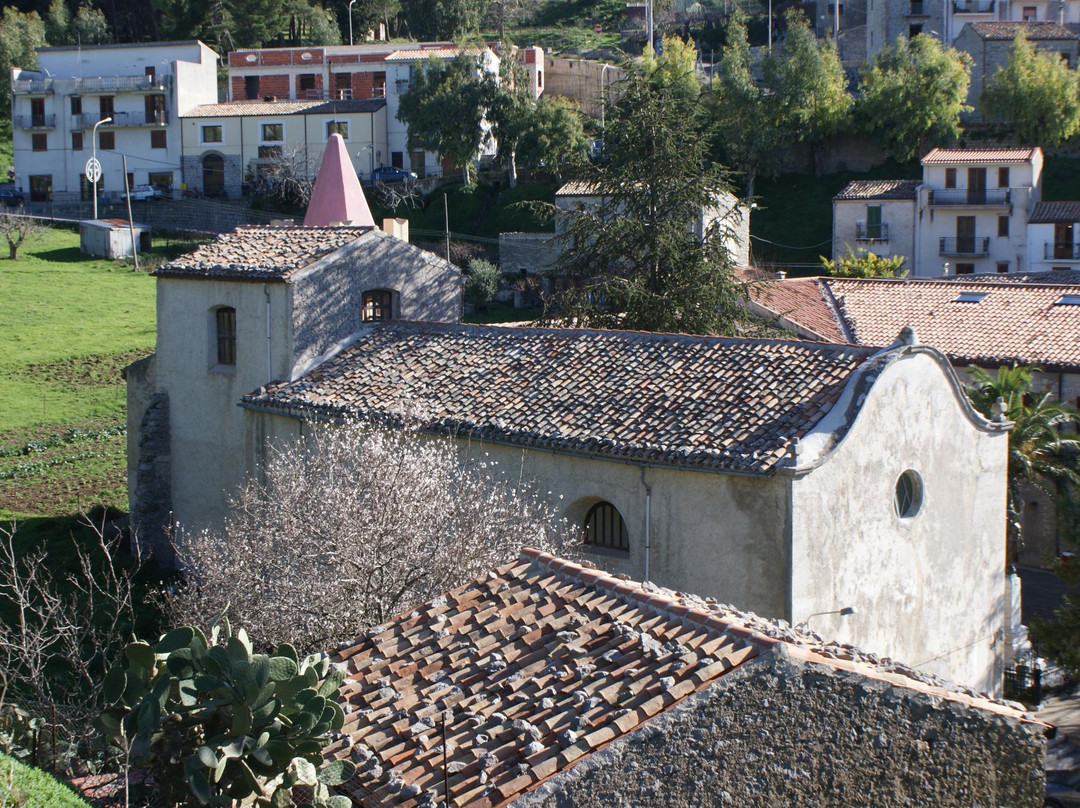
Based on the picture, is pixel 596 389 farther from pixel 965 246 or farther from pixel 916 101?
pixel 916 101

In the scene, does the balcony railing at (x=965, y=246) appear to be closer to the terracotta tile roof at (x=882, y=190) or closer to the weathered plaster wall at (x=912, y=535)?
the terracotta tile roof at (x=882, y=190)

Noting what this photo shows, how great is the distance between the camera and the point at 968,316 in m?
35.7

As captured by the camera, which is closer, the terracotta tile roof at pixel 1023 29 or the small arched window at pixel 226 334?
the small arched window at pixel 226 334

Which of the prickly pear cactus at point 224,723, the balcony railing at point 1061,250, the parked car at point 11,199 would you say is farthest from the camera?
the parked car at point 11,199

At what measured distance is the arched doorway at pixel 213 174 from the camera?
68.8m

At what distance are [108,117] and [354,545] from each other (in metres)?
61.3

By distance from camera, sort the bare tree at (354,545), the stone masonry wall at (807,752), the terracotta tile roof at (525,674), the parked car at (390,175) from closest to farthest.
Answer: the stone masonry wall at (807,752) → the terracotta tile roof at (525,674) → the bare tree at (354,545) → the parked car at (390,175)

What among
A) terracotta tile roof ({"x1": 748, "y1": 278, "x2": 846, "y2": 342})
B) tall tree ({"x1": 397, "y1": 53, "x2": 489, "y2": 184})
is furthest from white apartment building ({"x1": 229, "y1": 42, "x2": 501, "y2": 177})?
terracotta tile roof ({"x1": 748, "y1": 278, "x2": 846, "y2": 342})

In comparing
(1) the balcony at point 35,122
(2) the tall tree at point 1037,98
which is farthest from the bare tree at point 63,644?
(2) the tall tree at point 1037,98

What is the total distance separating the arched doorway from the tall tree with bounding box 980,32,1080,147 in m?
40.0

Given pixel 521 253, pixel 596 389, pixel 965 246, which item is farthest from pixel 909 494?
pixel 965 246

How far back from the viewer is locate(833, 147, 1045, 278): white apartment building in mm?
55469

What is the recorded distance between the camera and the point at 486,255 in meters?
57.4

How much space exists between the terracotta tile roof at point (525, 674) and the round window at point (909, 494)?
21.1 feet
